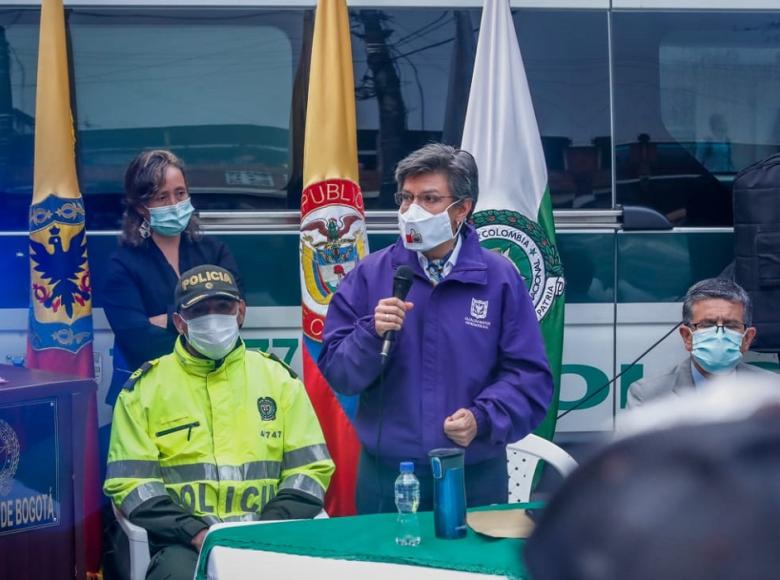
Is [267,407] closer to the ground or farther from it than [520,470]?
farther from it

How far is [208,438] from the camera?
400cm

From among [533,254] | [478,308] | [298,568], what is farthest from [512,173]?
[298,568]

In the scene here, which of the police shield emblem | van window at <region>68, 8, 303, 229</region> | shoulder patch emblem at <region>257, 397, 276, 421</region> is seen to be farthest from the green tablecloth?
van window at <region>68, 8, 303, 229</region>

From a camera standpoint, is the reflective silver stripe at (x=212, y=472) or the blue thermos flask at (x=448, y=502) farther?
the reflective silver stripe at (x=212, y=472)

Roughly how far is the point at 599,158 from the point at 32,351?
7.71ft

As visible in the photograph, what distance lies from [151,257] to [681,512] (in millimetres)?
4178

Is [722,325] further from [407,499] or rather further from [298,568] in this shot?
[298,568]

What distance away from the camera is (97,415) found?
461 cm

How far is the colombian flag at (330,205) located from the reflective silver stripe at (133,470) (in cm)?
90

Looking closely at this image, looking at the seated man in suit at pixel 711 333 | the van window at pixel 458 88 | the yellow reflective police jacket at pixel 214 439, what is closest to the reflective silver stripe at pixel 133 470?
the yellow reflective police jacket at pixel 214 439

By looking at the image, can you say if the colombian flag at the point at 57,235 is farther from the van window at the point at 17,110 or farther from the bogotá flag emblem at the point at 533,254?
the bogotá flag emblem at the point at 533,254

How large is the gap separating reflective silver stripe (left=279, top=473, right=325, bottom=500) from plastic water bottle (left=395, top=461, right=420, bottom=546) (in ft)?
1.67

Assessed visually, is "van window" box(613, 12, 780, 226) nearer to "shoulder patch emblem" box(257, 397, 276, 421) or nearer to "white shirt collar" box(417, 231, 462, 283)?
"white shirt collar" box(417, 231, 462, 283)

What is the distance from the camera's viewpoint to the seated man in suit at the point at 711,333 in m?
4.32
